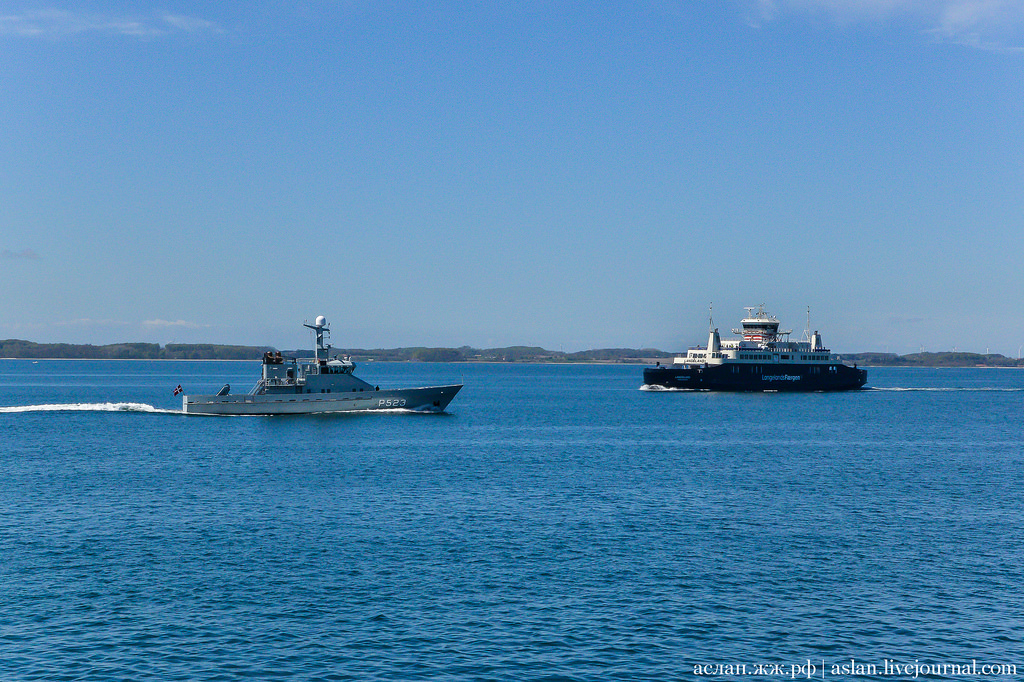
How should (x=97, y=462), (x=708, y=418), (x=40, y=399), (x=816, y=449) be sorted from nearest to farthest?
1. (x=97, y=462)
2. (x=816, y=449)
3. (x=708, y=418)
4. (x=40, y=399)

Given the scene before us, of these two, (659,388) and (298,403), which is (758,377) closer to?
(659,388)

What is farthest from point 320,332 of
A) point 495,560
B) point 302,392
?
point 495,560

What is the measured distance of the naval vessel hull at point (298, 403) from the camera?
106m

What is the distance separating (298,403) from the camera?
106688 millimetres

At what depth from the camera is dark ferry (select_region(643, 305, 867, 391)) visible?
174 m

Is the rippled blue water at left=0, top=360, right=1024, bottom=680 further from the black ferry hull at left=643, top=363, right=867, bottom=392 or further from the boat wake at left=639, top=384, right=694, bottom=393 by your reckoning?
the boat wake at left=639, top=384, right=694, bottom=393

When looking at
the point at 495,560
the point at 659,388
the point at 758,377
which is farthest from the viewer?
the point at 659,388

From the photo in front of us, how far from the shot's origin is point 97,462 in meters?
70.9

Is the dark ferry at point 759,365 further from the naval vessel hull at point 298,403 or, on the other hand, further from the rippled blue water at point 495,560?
the rippled blue water at point 495,560

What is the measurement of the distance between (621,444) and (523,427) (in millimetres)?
22314

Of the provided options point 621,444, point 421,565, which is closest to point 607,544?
point 421,565

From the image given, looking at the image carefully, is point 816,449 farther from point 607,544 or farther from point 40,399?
point 40,399

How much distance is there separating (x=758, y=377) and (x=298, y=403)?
326 feet

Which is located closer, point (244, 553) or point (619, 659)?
point (619, 659)
